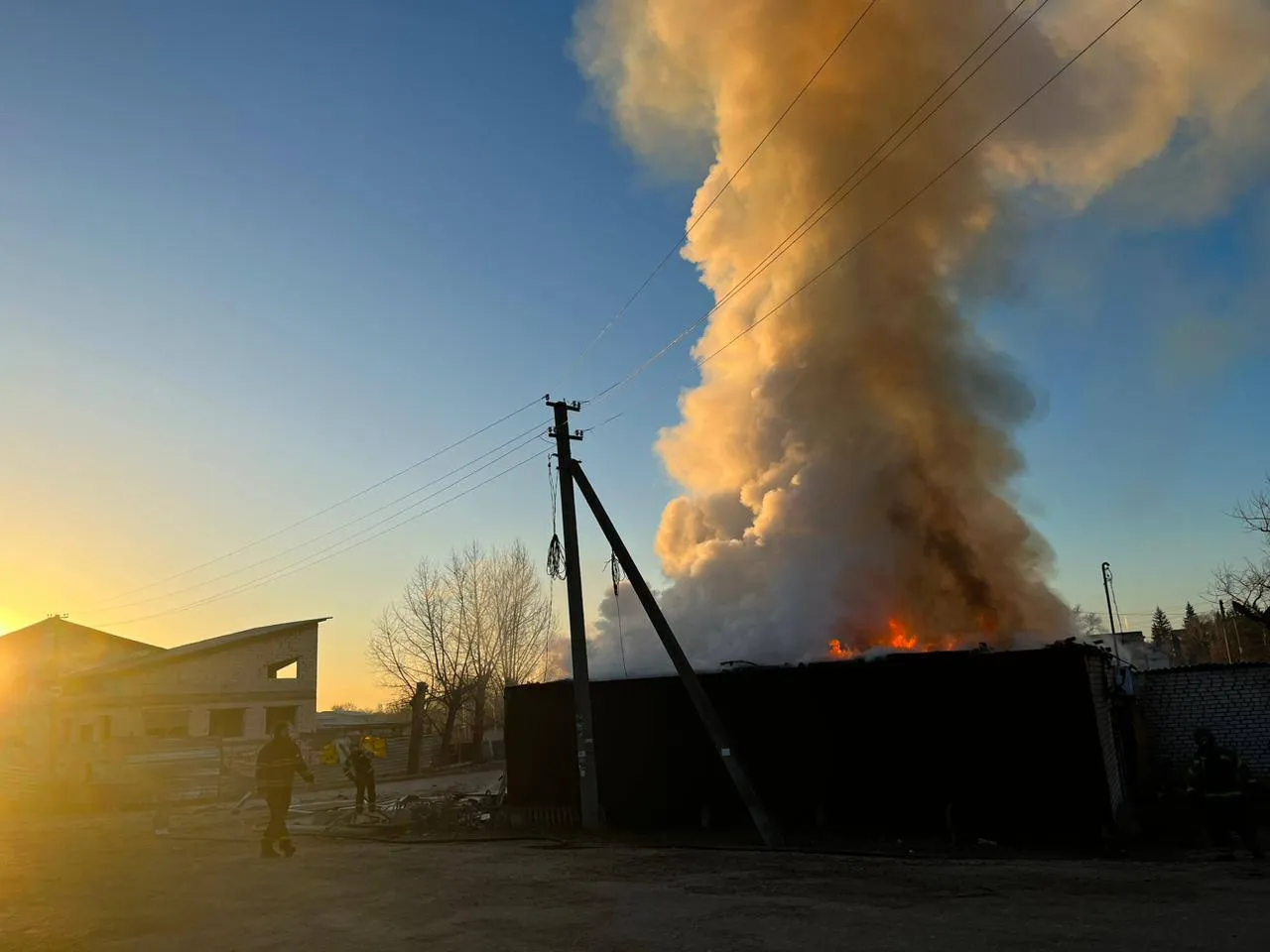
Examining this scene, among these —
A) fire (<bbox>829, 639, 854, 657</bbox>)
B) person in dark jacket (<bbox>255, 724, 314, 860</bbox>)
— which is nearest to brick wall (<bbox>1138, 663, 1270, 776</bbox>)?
fire (<bbox>829, 639, 854, 657</bbox>)

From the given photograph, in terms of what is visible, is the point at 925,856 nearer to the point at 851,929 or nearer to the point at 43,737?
the point at 851,929

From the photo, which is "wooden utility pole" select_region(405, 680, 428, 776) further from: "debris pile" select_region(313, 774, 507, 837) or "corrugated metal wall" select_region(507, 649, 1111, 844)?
"corrugated metal wall" select_region(507, 649, 1111, 844)

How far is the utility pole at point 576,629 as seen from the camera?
16672 millimetres

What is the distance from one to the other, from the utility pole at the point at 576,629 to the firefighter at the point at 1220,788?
10.2 meters

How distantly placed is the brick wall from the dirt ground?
8.32 m

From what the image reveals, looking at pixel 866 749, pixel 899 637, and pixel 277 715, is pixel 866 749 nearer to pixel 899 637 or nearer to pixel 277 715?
pixel 899 637

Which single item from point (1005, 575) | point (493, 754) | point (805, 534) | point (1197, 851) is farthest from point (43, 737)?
point (1197, 851)

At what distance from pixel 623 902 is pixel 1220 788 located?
847 cm

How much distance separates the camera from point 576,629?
17.4 m

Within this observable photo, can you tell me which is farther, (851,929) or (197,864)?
(197,864)

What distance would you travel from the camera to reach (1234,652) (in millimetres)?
75188

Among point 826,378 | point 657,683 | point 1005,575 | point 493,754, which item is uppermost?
point 826,378

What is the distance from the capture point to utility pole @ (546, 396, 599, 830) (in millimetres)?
16672

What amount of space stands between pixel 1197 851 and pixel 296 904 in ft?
39.5
